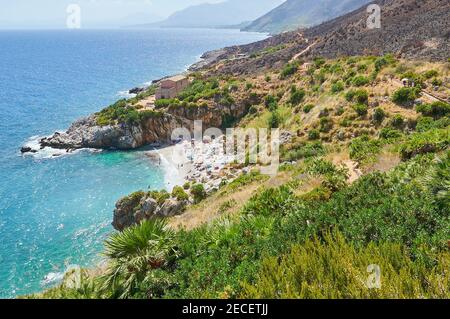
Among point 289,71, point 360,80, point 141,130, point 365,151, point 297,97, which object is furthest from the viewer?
point 289,71

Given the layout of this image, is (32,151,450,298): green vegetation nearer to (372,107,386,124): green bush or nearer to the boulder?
the boulder

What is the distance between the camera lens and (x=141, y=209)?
26.8m

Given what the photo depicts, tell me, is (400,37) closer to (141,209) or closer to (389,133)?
(389,133)

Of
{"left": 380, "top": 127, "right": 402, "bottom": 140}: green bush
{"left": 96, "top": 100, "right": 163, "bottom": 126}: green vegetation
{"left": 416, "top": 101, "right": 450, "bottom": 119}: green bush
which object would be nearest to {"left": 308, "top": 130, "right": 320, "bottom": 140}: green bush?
{"left": 380, "top": 127, "right": 402, "bottom": 140}: green bush

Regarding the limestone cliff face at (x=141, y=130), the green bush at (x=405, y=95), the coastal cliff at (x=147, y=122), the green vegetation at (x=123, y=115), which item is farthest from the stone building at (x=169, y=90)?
the green bush at (x=405, y=95)

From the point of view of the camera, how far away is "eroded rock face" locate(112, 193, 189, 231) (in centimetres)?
2591

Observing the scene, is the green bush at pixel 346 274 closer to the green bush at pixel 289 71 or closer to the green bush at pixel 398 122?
the green bush at pixel 398 122

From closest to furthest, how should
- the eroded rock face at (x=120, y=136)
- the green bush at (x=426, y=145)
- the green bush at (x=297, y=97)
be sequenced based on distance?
the green bush at (x=426, y=145), the green bush at (x=297, y=97), the eroded rock face at (x=120, y=136)

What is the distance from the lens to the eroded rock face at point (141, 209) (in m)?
25.9

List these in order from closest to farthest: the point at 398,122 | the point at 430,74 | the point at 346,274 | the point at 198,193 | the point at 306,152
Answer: the point at 346,274
the point at 398,122
the point at 306,152
the point at 198,193
the point at 430,74

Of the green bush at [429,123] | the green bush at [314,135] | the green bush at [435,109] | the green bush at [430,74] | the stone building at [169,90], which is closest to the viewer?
the green bush at [429,123]

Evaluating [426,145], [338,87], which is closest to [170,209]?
[426,145]

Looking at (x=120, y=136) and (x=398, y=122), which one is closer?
(x=398, y=122)

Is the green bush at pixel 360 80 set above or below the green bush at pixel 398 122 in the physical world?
above
